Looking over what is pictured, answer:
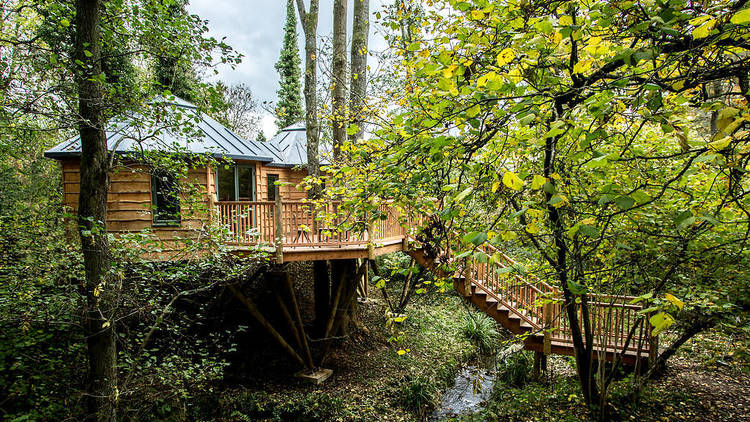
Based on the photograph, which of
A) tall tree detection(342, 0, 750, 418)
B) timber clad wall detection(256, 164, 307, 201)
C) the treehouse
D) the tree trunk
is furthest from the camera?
timber clad wall detection(256, 164, 307, 201)

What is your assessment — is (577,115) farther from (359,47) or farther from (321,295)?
(321,295)

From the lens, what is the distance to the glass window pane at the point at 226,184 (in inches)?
410

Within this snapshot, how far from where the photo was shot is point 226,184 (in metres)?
10.5

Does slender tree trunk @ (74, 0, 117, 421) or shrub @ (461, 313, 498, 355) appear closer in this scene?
slender tree trunk @ (74, 0, 117, 421)

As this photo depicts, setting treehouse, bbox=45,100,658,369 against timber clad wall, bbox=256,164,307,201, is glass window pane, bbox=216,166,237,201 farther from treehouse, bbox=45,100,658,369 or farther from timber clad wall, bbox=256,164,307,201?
timber clad wall, bbox=256,164,307,201

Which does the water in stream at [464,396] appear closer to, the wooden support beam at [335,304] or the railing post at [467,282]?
the railing post at [467,282]

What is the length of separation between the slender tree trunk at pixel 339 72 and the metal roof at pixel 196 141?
94.7 inches

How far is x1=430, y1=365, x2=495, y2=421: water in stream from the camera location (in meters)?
7.38

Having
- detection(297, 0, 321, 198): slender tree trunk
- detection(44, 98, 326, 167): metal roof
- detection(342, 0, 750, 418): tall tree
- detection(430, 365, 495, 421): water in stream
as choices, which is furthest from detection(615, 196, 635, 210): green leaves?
detection(297, 0, 321, 198): slender tree trunk

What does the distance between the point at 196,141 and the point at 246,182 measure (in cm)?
225

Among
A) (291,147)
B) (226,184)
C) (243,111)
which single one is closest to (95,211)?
(226,184)

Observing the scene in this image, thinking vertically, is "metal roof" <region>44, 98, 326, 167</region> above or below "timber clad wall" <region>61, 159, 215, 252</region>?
above

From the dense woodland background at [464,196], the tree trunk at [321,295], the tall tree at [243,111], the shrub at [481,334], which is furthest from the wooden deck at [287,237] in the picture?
the tall tree at [243,111]

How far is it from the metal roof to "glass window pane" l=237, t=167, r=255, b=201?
2.39 feet
